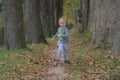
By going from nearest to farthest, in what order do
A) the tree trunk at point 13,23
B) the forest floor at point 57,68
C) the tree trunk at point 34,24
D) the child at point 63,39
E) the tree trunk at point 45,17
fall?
the forest floor at point 57,68, the child at point 63,39, the tree trunk at point 13,23, the tree trunk at point 34,24, the tree trunk at point 45,17

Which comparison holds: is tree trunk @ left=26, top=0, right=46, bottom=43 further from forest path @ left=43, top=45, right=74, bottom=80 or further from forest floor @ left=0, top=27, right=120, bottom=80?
forest path @ left=43, top=45, right=74, bottom=80

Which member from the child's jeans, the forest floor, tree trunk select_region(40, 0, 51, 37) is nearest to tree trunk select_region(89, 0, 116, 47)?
the forest floor

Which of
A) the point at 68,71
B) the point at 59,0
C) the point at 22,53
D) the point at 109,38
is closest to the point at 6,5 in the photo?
the point at 22,53

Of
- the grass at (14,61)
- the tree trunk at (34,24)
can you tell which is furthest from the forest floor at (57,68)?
the tree trunk at (34,24)

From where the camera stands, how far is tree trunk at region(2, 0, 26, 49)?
1506 cm

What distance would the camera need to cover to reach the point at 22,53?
46.9ft

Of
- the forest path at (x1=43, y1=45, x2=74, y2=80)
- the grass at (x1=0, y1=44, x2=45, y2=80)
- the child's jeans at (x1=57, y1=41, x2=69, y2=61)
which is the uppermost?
the child's jeans at (x1=57, y1=41, x2=69, y2=61)

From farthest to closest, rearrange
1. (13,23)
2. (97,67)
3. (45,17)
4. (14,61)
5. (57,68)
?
1. (45,17)
2. (13,23)
3. (14,61)
4. (57,68)
5. (97,67)

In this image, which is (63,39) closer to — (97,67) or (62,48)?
(62,48)

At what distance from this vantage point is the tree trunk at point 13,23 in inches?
593

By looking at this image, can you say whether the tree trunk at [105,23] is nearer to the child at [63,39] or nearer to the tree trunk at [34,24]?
the child at [63,39]

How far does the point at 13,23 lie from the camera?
599 inches

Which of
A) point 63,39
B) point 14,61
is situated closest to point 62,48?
point 63,39

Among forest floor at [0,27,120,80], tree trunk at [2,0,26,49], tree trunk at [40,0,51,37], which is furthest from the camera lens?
tree trunk at [40,0,51,37]
